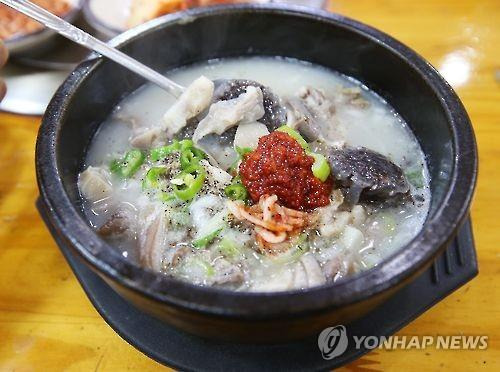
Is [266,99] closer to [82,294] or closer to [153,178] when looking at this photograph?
[153,178]

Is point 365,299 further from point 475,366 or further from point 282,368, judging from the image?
point 475,366

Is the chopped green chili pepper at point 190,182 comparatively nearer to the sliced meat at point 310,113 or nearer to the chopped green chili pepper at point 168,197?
the chopped green chili pepper at point 168,197

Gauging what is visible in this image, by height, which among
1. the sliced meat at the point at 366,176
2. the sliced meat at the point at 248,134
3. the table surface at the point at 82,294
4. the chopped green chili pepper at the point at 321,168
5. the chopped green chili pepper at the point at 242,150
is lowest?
the table surface at the point at 82,294

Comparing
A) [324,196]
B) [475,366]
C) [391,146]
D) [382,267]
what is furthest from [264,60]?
[475,366]

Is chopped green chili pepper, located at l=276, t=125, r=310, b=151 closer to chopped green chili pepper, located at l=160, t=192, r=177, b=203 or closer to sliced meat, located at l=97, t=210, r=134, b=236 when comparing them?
chopped green chili pepper, located at l=160, t=192, r=177, b=203

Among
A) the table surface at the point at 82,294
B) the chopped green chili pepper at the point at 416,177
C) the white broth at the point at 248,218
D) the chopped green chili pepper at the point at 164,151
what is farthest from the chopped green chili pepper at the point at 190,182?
the chopped green chili pepper at the point at 416,177

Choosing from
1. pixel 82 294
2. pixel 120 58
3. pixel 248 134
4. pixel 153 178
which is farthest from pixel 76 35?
pixel 82 294
